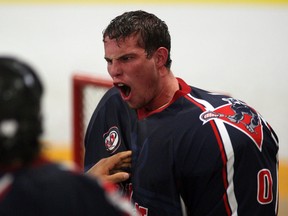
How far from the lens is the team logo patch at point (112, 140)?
191 centimetres

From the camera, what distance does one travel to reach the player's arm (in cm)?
181

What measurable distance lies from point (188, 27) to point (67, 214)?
3.28m

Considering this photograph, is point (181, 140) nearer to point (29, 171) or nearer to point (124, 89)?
point (124, 89)

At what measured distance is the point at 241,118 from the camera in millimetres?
1799

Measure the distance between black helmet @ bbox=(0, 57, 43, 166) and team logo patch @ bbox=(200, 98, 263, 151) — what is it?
72 cm

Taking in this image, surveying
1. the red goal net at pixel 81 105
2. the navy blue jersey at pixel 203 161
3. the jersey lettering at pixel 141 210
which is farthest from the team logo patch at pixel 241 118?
the red goal net at pixel 81 105

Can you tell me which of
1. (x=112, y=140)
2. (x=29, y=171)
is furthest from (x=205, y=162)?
(x=29, y=171)

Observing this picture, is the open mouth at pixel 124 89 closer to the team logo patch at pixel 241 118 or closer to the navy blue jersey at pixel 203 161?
the navy blue jersey at pixel 203 161

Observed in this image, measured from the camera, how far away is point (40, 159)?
1.17 meters

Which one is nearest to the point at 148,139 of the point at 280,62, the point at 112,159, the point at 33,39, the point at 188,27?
the point at 112,159

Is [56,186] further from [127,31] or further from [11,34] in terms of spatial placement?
[11,34]

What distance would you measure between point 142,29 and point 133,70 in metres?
0.11

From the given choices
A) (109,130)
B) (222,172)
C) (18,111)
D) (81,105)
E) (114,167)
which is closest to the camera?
(18,111)

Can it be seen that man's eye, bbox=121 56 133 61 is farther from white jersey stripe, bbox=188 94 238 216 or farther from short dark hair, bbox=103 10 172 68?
white jersey stripe, bbox=188 94 238 216
